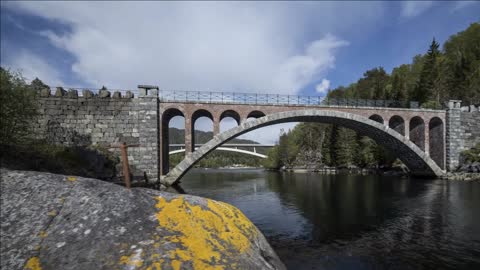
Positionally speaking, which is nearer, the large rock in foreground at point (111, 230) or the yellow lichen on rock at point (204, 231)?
the large rock in foreground at point (111, 230)

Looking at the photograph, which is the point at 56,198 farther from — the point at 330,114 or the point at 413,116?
the point at 413,116

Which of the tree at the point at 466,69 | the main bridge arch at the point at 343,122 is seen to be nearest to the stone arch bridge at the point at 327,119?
the main bridge arch at the point at 343,122

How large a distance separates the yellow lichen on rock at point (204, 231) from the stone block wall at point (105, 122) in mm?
21892

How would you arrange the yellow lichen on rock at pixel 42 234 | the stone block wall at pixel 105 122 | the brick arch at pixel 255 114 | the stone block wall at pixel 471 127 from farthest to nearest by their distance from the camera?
the stone block wall at pixel 471 127
the brick arch at pixel 255 114
the stone block wall at pixel 105 122
the yellow lichen on rock at pixel 42 234

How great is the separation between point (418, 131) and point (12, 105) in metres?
40.9

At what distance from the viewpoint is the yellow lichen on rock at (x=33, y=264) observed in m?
2.00

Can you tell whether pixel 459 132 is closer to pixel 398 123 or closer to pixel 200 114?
pixel 398 123

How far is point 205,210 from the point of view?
119 inches

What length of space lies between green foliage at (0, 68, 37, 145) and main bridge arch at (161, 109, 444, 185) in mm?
12393

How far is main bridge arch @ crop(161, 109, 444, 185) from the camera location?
25.6 metres

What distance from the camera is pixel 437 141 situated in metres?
33.4

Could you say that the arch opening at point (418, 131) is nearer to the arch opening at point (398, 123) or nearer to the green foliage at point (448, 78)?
the arch opening at point (398, 123)

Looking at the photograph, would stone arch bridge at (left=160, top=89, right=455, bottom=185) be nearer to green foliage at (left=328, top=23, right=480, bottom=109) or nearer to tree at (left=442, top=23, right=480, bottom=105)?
green foliage at (left=328, top=23, right=480, bottom=109)

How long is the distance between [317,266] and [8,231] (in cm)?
748
